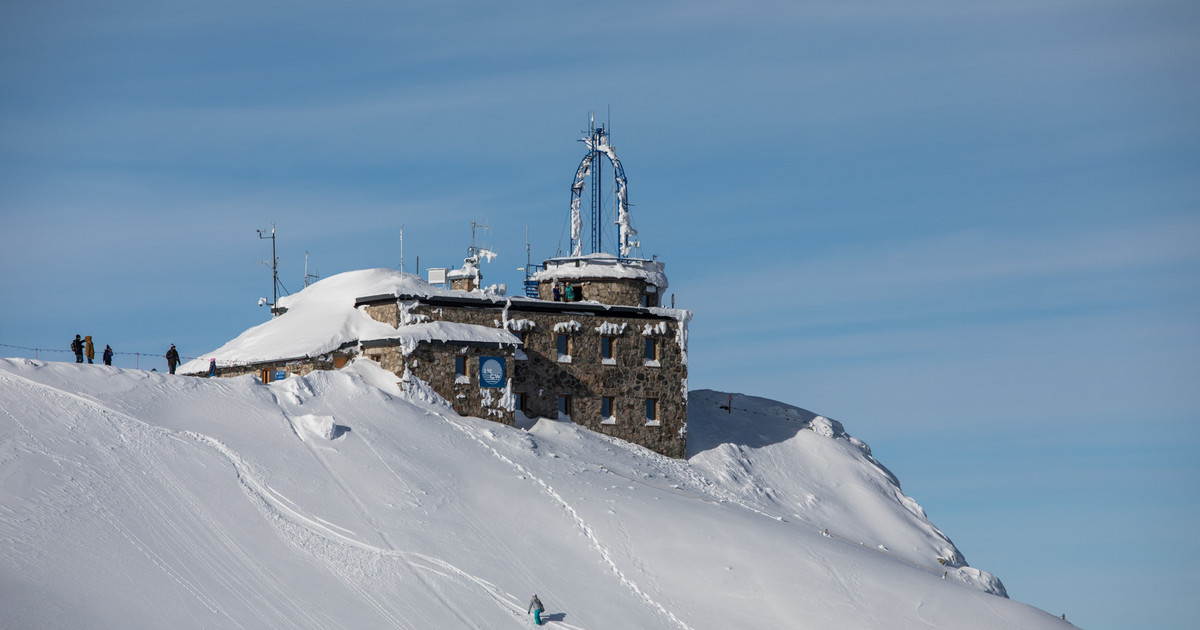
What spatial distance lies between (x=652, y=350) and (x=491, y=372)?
837 centimetres

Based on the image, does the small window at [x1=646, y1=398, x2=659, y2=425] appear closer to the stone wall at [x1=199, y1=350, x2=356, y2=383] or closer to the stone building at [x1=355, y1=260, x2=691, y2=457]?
the stone building at [x1=355, y1=260, x2=691, y2=457]

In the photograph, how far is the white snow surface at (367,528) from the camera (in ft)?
132

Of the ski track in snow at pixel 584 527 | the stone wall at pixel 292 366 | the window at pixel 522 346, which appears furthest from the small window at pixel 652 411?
the stone wall at pixel 292 366

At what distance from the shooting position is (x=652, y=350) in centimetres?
6225

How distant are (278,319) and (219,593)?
23685mm

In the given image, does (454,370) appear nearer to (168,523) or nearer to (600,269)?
(600,269)

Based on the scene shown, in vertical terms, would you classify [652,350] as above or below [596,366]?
above

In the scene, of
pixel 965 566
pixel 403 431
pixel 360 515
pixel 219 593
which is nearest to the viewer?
pixel 219 593

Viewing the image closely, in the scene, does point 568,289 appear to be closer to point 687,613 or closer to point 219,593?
point 687,613

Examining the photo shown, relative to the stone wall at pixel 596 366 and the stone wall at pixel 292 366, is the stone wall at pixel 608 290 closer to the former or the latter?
the stone wall at pixel 596 366

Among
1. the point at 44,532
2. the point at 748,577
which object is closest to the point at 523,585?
the point at 748,577

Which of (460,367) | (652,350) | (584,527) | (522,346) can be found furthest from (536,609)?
(652,350)

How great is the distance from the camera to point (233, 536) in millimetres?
43000

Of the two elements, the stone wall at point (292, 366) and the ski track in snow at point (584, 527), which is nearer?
the ski track in snow at point (584, 527)
